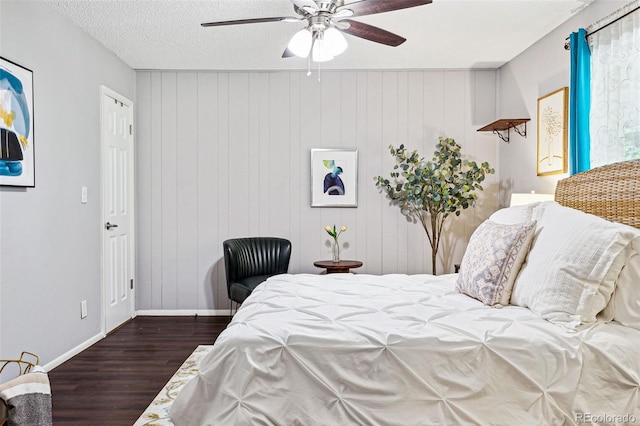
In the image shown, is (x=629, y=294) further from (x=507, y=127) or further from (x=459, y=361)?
(x=507, y=127)

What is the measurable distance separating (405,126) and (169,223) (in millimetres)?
2677

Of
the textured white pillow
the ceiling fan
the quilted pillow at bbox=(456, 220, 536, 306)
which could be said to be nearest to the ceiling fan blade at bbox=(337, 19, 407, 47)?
the ceiling fan

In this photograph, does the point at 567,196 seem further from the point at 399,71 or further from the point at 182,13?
the point at 182,13

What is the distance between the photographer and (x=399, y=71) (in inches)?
189

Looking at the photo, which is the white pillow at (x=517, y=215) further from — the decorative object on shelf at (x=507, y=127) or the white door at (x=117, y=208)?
the white door at (x=117, y=208)

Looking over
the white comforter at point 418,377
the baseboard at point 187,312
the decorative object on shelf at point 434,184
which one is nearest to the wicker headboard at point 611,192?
the white comforter at point 418,377

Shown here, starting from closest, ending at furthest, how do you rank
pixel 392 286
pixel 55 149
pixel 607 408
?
pixel 607 408 < pixel 392 286 < pixel 55 149

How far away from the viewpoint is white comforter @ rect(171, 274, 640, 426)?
1639 millimetres

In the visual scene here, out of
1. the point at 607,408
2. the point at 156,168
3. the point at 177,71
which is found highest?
the point at 177,71

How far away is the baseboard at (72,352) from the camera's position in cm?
320

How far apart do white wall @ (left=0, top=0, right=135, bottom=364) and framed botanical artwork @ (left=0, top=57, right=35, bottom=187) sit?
72 millimetres

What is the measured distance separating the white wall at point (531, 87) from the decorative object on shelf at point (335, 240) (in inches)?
67.6

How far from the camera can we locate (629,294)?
5.94 ft

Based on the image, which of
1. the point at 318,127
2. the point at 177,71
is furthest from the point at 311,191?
the point at 177,71
